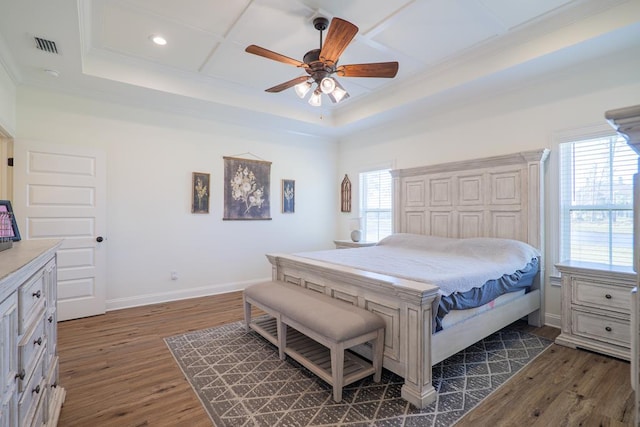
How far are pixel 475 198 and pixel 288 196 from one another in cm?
305

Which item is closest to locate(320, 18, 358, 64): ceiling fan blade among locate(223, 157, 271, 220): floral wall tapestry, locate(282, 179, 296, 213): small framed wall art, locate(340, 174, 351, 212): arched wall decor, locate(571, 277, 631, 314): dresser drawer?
locate(223, 157, 271, 220): floral wall tapestry

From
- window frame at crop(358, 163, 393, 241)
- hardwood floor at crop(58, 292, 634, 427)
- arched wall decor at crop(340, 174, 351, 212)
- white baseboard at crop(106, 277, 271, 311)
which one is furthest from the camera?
arched wall decor at crop(340, 174, 351, 212)

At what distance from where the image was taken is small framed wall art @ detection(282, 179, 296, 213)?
562cm

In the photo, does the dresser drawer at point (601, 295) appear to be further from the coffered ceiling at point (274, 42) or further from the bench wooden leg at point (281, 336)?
the bench wooden leg at point (281, 336)

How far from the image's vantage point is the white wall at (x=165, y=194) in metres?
3.91

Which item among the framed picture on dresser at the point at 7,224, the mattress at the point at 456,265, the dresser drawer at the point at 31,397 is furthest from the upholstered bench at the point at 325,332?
the framed picture on dresser at the point at 7,224

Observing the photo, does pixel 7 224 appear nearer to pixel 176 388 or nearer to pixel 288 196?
pixel 176 388

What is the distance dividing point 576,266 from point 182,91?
15.6ft

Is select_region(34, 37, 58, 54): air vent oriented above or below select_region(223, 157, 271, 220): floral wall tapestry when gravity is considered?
above

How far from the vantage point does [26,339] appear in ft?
4.16

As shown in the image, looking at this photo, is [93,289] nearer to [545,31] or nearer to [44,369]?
[44,369]

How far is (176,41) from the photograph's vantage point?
10.9 feet

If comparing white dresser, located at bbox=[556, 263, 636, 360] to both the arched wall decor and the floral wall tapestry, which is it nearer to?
the arched wall decor

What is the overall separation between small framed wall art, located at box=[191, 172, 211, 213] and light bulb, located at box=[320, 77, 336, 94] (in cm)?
273
